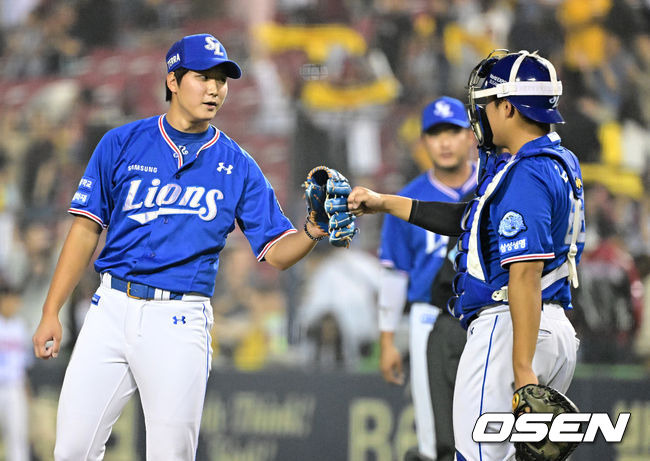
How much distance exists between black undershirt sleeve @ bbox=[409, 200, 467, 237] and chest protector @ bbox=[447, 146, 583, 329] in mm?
83

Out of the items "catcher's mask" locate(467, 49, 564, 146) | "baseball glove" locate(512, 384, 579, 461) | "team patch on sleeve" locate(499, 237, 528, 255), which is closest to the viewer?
"baseball glove" locate(512, 384, 579, 461)

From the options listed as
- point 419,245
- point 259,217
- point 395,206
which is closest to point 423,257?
point 419,245

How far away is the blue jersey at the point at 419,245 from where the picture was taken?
201 inches

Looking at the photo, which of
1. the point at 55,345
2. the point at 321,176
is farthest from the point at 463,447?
the point at 55,345

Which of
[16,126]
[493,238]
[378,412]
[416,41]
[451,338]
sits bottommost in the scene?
[378,412]

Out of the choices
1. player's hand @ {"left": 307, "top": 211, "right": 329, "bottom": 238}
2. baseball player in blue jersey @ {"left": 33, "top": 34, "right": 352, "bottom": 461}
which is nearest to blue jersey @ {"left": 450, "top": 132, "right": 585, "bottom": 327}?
player's hand @ {"left": 307, "top": 211, "right": 329, "bottom": 238}

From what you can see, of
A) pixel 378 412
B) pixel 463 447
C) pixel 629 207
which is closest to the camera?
pixel 463 447

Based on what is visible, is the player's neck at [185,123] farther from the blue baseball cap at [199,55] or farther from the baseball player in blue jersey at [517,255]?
the baseball player in blue jersey at [517,255]

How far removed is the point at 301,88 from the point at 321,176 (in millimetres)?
5163

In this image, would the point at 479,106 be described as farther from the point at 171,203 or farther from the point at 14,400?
the point at 14,400

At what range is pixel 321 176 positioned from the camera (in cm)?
371

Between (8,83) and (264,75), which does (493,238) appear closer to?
(264,75)

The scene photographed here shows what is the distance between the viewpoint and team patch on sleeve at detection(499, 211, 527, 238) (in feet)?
9.86

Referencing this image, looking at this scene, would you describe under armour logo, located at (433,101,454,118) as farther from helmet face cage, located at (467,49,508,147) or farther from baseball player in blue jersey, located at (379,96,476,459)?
helmet face cage, located at (467,49,508,147)
